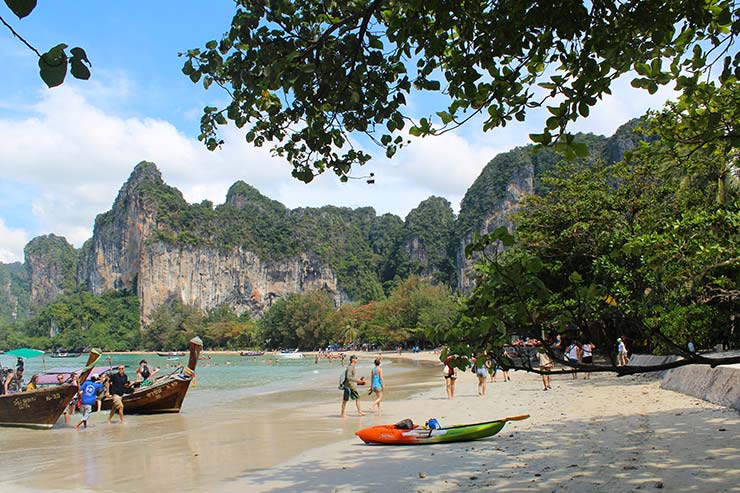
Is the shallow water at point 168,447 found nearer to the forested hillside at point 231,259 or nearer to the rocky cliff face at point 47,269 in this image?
the forested hillside at point 231,259

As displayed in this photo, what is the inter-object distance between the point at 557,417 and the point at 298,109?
25.7 ft

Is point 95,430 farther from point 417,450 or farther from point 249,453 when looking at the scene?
point 417,450

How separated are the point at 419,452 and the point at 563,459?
1960mm

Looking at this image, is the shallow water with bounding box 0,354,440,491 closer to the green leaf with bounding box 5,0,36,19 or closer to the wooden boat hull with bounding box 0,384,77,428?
the wooden boat hull with bounding box 0,384,77,428

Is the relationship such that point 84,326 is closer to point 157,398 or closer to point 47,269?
point 47,269

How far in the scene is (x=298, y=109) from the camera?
4.51 meters

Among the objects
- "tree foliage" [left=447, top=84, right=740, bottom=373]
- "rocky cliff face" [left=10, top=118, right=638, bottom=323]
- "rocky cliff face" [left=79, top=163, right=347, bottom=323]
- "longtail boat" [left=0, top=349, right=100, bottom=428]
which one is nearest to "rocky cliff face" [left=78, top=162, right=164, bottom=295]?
"rocky cliff face" [left=79, top=163, right=347, bottom=323]

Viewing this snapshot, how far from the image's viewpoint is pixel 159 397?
14.5 m

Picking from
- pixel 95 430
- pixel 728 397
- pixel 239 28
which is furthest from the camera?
pixel 95 430

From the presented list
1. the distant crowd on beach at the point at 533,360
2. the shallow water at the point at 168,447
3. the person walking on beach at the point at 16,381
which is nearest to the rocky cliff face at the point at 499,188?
the distant crowd on beach at the point at 533,360

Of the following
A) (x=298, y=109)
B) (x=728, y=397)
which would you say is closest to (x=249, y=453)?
(x=298, y=109)

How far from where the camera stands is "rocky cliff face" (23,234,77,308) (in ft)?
588

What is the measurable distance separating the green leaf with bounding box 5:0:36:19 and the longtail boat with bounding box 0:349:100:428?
40.1 ft

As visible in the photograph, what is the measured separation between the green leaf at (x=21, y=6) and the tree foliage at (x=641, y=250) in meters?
2.05
